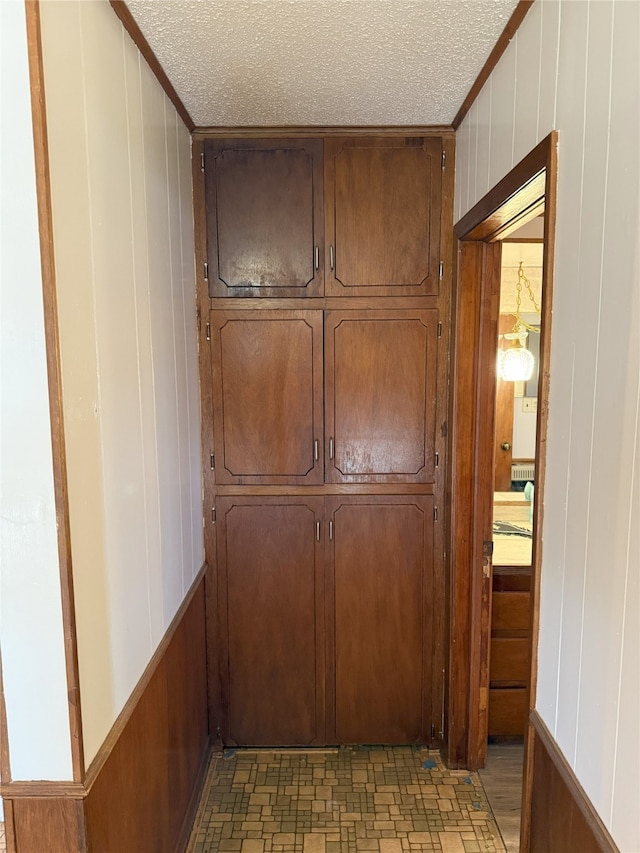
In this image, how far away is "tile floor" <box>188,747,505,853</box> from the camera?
6.84 feet

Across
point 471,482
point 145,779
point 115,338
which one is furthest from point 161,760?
point 471,482

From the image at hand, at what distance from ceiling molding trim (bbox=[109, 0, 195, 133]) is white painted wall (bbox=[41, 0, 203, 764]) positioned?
0.08 feet

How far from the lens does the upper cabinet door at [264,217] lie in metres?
2.32

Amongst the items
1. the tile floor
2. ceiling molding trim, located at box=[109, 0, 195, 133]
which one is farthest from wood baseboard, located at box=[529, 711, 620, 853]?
ceiling molding trim, located at box=[109, 0, 195, 133]

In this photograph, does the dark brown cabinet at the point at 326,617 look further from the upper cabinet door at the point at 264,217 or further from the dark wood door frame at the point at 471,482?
the upper cabinet door at the point at 264,217

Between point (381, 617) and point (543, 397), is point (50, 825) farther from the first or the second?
point (381, 617)

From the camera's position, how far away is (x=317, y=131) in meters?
2.29

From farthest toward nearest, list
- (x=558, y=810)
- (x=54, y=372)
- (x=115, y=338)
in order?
(x=115, y=338) → (x=558, y=810) → (x=54, y=372)

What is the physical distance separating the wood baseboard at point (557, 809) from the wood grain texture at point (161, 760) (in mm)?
965

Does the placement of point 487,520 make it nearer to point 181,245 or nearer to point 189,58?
point 181,245

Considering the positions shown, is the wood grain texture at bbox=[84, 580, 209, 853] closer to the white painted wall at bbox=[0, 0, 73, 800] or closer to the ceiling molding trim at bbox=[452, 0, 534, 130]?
the white painted wall at bbox=[0, 0, 73, 800]

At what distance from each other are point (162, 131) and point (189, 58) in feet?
0.77

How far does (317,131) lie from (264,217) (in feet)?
1.24

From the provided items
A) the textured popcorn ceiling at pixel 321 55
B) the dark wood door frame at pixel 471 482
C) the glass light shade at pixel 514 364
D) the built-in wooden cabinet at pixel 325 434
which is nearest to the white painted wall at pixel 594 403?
the textured popcorn ceiling at pixel 321 55
